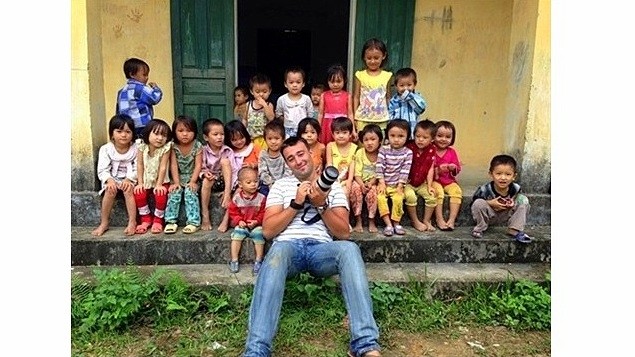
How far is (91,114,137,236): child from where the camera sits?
3910 mm

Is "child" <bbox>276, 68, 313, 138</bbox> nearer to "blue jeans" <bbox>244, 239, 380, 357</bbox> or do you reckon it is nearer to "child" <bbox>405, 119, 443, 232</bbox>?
"child" <bbox>405, 119, 443, 232</bbox>

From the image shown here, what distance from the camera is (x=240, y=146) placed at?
13.6 feet

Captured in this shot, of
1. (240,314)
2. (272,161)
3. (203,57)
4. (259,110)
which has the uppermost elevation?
(203,57)

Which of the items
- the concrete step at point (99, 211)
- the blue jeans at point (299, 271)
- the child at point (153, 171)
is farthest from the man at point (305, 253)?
the child at point (153, 171)

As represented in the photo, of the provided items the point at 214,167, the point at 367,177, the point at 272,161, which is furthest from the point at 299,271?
the point at 214,167

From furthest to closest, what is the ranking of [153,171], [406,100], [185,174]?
[406,100] < [185,174] < [153,171]

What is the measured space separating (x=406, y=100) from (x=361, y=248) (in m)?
1.45

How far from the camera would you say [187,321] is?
126 inches

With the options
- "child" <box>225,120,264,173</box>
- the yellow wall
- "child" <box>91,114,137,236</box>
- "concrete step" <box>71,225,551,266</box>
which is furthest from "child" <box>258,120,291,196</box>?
the yellow wall

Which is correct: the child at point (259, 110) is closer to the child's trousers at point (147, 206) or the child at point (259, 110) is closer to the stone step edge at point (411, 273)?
the child's trousers at point (147, 206)

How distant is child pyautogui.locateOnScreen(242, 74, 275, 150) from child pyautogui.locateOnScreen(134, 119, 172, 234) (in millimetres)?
787

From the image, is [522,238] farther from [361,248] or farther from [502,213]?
[361,248]

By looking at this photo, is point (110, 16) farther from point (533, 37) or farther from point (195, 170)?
point (533, 37)

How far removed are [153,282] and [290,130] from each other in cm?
183
